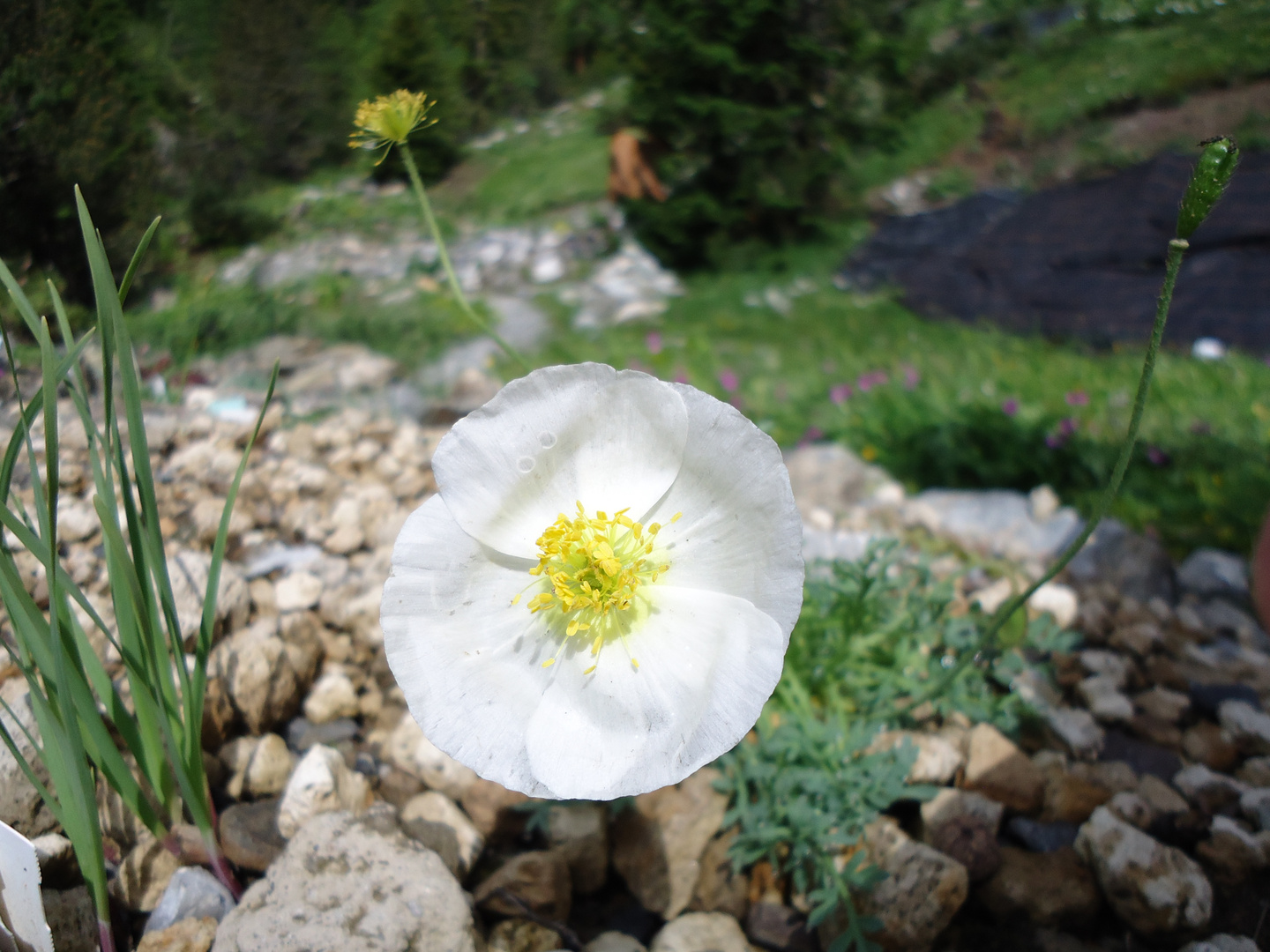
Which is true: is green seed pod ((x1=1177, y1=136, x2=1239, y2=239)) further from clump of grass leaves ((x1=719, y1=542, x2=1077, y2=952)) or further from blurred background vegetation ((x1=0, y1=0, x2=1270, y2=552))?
blurred background vegetation ((x1=0, y1=0, x2=1270, y2=552))

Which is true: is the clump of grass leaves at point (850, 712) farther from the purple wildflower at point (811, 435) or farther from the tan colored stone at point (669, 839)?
the purple wildflower at point (811, 435)

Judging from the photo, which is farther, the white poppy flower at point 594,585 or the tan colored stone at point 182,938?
the tan colored stone at point 182,938

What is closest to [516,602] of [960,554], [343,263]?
[960,554]

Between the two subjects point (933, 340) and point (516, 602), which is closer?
point (516, 602)

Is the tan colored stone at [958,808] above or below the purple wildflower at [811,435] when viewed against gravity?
above

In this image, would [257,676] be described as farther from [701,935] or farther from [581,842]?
[701,935]

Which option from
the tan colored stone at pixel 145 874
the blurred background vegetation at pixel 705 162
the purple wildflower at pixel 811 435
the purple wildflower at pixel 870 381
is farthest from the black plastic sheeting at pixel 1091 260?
the tan colored stone at pixel 145 874

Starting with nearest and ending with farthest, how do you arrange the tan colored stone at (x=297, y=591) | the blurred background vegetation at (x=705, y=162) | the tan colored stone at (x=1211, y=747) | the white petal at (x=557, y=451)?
the white petal at (x=557, y=451) < the tan colored stone at (x=1211, y=747) < the tan colored stone at (x=297, y=591) < the blurred background vegetation at (x=705, y=162)

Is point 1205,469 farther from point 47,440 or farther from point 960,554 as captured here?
point 47,440

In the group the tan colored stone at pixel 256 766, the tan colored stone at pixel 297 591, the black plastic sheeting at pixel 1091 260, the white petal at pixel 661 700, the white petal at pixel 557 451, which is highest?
the white petal at pixel 557 451
